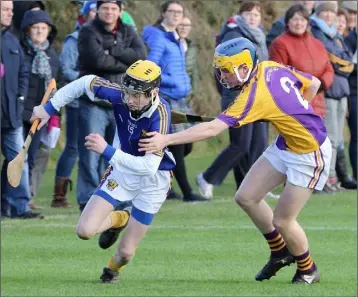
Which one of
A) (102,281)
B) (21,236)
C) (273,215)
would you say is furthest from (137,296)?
(21,236)

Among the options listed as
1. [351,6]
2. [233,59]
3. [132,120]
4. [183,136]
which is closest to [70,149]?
[132,120]

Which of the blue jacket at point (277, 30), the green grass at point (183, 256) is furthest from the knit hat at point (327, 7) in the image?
the green grass at point (183, 256)

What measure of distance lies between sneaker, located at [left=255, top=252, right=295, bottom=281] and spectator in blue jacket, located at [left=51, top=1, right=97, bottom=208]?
15.8 ft

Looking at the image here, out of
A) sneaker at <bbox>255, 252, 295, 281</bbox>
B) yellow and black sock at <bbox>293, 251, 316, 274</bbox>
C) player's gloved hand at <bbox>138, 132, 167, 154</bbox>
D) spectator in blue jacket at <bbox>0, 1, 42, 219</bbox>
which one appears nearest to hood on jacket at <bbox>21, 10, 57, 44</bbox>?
spectator in blue jacket at <bbox>0, 1, 42, 219</bbox>

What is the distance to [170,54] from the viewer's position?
13766 mm

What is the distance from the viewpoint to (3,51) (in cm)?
1245

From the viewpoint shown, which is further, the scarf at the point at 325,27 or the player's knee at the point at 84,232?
the scarf at the point at 325,27

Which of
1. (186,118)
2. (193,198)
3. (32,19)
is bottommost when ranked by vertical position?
(193,198)

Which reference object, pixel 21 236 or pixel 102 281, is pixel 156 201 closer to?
pixel 102 281

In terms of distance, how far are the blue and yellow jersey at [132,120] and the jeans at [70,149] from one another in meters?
4.85

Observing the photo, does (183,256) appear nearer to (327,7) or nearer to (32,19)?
(32,19)

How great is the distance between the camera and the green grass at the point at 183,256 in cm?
888

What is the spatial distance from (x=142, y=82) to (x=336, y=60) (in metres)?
7.18

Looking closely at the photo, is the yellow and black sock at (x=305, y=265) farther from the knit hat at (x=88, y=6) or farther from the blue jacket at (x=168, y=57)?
the knit hat at (x=88, y=6)
